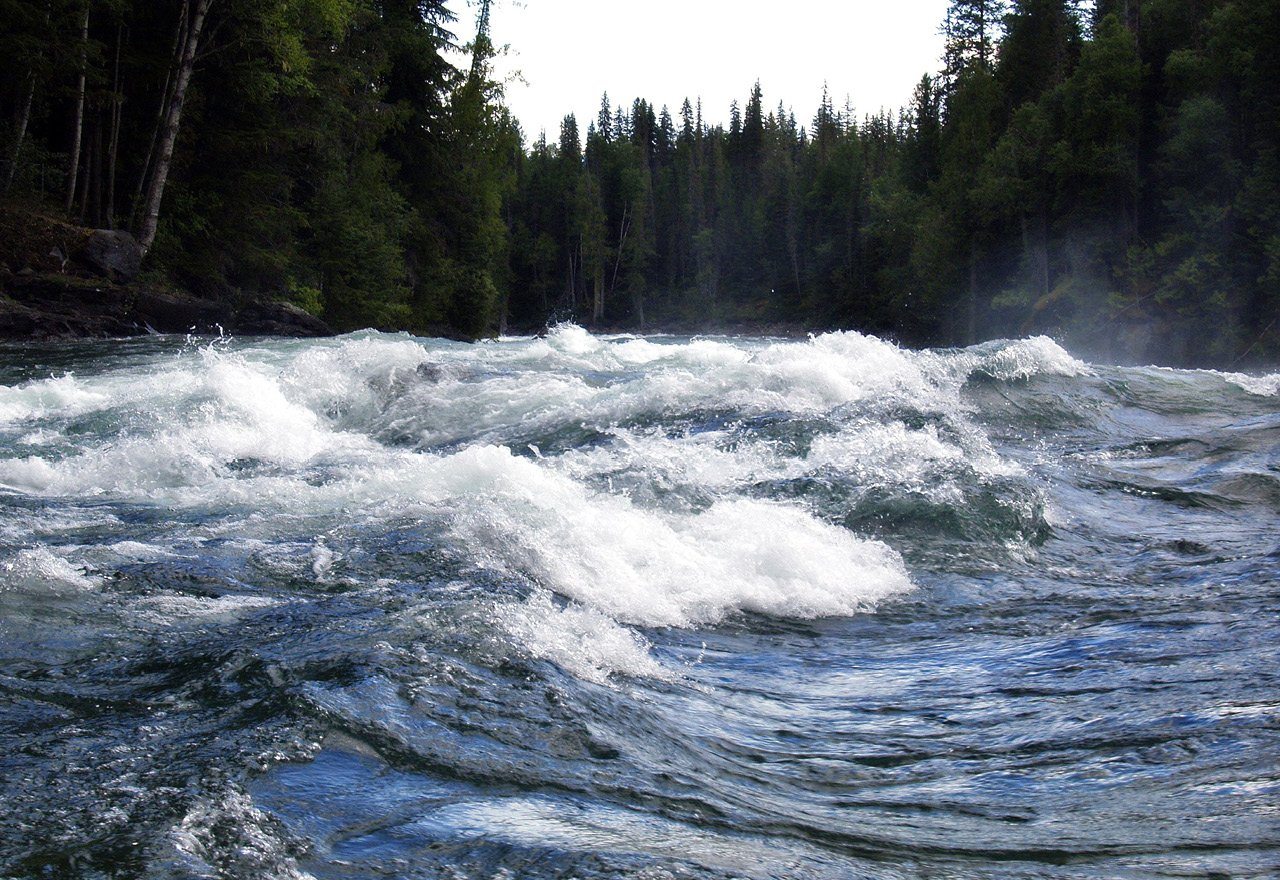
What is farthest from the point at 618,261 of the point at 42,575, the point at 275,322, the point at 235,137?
the point at 42,575

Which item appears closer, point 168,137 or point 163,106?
point 168,137

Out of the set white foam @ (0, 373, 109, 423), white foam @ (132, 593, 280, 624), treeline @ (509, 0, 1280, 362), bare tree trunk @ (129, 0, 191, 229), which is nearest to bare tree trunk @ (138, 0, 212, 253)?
bare tree trunk @ (129, 0, 191, 229)

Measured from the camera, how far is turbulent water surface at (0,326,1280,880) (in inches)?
96.8

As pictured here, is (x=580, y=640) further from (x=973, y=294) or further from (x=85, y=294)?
A: (x=973, y=294)

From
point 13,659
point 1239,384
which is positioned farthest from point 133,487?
point 1239,384

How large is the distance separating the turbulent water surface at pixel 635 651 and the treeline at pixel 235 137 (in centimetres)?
1170

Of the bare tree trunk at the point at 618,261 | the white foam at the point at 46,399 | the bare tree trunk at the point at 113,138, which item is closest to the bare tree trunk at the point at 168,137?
the bare tree trunk at the point at 113,138

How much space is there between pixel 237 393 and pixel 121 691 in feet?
20.7

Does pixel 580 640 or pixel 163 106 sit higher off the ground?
pixel 163 106

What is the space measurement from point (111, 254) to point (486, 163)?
18763mm

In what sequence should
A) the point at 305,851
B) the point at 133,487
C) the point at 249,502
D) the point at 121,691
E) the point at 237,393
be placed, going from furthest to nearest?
the point at 237,393 < the point at 133,487 < the point at 249,502 < the point at 121,691 < the point at 305,851

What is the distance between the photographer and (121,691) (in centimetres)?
309

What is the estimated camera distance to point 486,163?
34.8 m

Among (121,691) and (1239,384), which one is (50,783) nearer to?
(121,691)
